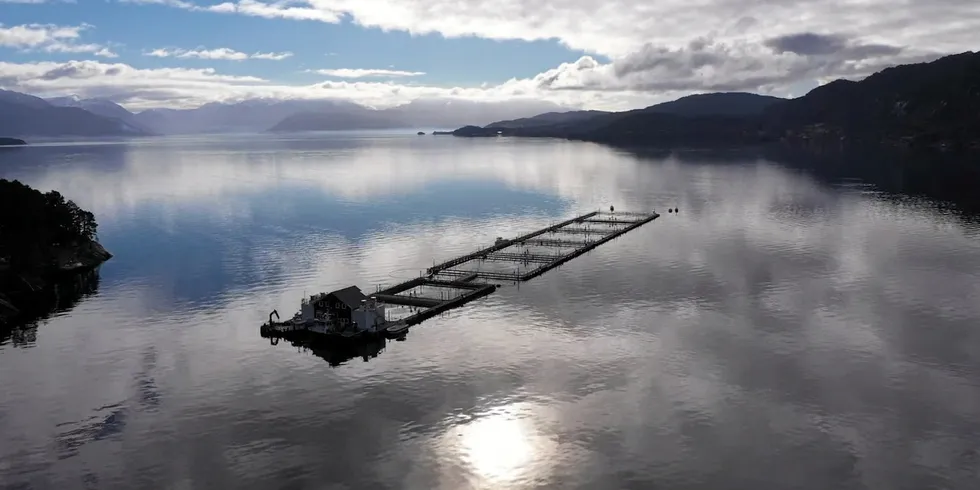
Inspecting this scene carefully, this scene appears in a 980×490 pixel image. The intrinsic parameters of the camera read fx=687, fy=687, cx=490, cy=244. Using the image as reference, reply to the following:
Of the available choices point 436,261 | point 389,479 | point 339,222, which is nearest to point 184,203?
point 339,222

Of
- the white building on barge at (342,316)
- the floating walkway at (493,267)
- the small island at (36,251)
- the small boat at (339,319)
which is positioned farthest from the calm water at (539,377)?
the small island at (36,251)

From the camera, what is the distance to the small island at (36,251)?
2869 inches

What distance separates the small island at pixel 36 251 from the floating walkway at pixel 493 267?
3145cm

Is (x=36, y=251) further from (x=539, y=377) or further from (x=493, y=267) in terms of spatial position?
(x=539, y=377)

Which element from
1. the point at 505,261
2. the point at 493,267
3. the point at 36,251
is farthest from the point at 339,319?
the point at 36,251

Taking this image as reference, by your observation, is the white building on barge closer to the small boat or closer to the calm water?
the small boat

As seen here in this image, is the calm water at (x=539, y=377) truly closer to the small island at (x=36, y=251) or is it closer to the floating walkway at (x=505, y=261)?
the floating walkway at (x=505, y=261)

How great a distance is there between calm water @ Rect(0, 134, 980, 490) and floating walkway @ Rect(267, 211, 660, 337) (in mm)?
2603

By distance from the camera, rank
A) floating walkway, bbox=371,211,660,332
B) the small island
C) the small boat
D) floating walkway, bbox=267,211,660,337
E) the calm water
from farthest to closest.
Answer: the small island
floating walkway, bbox=371,211,660,332
floating walkway, bbox=267,211,660,337
the small boat
the calm water

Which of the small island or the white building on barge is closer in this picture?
A: the white building on barge

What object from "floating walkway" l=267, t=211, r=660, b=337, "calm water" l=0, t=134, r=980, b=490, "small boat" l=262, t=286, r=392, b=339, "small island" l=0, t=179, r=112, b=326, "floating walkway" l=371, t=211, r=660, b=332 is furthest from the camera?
"small island" l=0, t=179, r=112, b=326

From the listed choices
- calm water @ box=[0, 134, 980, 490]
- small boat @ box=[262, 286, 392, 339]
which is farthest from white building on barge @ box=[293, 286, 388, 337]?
calm water @ box=[0, 134, 980, 490]

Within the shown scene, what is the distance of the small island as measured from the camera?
7288cm

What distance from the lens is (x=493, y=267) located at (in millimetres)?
86250
